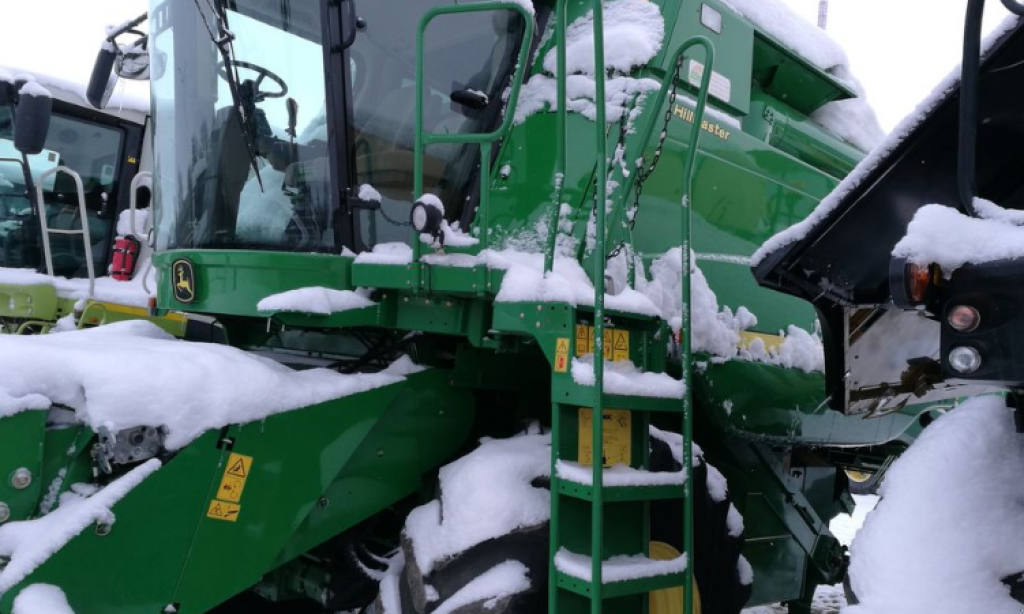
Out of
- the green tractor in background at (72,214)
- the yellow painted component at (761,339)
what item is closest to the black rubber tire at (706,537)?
the yellow painted component at (761,339)

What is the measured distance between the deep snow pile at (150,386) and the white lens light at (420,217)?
0.58 meters

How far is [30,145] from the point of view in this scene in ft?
11.5

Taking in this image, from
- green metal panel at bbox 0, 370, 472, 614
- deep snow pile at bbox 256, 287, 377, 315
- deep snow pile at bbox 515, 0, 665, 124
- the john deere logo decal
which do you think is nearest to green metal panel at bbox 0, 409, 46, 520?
green metal panel at bbox 0, 370, 472, 614

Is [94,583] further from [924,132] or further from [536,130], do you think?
[924,132]

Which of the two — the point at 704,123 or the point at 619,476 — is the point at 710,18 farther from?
the point at 619,476

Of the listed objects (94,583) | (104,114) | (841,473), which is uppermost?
(104,114)

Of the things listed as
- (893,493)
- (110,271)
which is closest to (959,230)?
(893,493)

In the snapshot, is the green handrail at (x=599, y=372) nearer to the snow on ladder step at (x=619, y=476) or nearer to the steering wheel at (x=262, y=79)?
the snow on ladder step at (x=619, y=476)

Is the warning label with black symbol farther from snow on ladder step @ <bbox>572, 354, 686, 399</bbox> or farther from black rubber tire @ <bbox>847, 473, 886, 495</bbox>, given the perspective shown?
black rubber tire @ <bbox>847, 473, 886, 495</bbox>

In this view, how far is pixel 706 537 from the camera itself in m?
2.82

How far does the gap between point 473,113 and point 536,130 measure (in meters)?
0.25

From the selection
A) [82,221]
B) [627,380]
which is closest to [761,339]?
[627,380]

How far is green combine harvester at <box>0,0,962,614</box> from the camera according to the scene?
89.8 inches

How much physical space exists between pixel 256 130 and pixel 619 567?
1.92 meters
